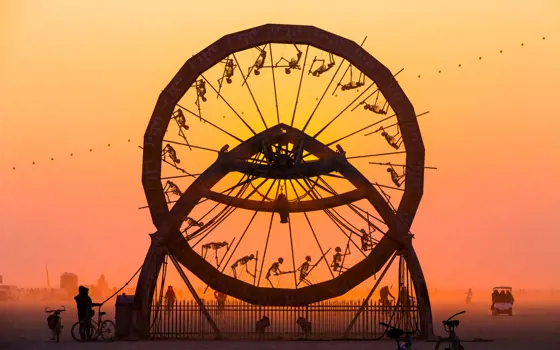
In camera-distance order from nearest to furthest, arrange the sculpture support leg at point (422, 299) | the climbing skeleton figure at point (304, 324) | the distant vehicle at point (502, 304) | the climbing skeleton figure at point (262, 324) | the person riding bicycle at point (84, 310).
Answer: the person riding bicycle at point (84, 310), the sculpture support leg at point (422, 299), the climbing skeleton figure at point (304, 324), the climbing skeleton figure at point (262, 324), the distant vehicle at point (502, 304)

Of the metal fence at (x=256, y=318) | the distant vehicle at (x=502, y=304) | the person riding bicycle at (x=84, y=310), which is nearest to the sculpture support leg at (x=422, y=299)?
the metal fence at (x=256, y=318)

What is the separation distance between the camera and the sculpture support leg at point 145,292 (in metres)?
60.0

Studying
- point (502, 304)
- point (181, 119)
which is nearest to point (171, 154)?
point (181, 119)

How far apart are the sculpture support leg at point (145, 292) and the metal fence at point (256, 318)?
681 millimetres

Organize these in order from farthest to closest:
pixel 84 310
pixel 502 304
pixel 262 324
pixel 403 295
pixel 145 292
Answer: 1. pixel 502 304
2. pixel 262 324
3. pixel 403 295
4. pixel 84 310
5. pixel 145 292

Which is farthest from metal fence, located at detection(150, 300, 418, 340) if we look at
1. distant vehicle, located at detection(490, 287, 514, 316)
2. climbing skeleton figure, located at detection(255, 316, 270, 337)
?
distant vehicle, located at detection(490, 287, 514, 316)

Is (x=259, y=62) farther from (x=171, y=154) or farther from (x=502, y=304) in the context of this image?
(x=502, y=304)

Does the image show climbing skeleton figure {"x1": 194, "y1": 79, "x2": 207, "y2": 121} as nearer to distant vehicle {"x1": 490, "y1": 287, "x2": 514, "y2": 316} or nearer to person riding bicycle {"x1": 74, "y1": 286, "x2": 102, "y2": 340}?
person riding bicycle {"x1": 74, "y1": 286, "x2": 102, "y2": 340}

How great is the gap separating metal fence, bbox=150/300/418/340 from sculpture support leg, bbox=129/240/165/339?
0.68 meters

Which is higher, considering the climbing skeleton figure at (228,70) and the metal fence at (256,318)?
the climbing skeleton figure at (228,70)

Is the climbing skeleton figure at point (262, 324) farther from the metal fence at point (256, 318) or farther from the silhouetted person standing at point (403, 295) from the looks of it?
the silhouetted person standing at point (403, 295)

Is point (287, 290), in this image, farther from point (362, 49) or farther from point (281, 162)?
point (362, 49)

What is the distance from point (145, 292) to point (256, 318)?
255 inches

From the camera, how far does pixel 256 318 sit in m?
64.0
